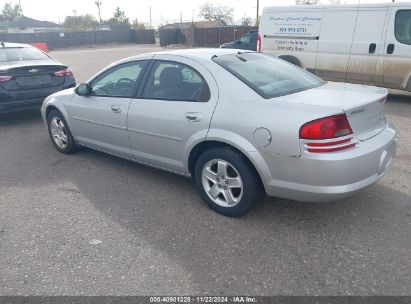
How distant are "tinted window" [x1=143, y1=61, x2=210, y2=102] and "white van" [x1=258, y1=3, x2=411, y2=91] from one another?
5.89 m

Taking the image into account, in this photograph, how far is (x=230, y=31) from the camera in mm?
32438

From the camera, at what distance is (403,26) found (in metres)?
7.33

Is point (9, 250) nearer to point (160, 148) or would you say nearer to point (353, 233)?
point (160, 148)

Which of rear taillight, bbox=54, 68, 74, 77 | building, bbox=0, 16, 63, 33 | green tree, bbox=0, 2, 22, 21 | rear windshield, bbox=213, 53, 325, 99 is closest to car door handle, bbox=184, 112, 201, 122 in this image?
rear windshield, bbox=213, 53, 325, 99

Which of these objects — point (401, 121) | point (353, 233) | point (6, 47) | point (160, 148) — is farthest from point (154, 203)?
point (6, 47)

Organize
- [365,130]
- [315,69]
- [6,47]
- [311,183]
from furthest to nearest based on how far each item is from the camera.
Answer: [315,69]
[6,47]
[365,130]
[311,183]

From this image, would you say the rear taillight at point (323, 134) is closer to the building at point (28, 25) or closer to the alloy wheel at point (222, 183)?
the alloy wheel at point (222, 183)

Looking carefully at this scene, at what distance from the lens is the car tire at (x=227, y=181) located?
304 centimetres

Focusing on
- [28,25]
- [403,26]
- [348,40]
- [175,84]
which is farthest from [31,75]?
[28,25]

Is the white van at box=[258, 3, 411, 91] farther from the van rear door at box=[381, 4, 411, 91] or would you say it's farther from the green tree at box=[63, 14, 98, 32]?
the green tree at box=[63, 14, 98, 32]

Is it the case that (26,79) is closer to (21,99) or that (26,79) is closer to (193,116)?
(21,99)

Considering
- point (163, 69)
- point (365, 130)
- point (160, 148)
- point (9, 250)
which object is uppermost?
point (163, 69)

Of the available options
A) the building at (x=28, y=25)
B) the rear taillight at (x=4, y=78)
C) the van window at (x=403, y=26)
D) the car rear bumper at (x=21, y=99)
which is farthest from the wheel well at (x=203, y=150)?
the building at (x=28, y=25)

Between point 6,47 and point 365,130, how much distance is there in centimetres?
717
